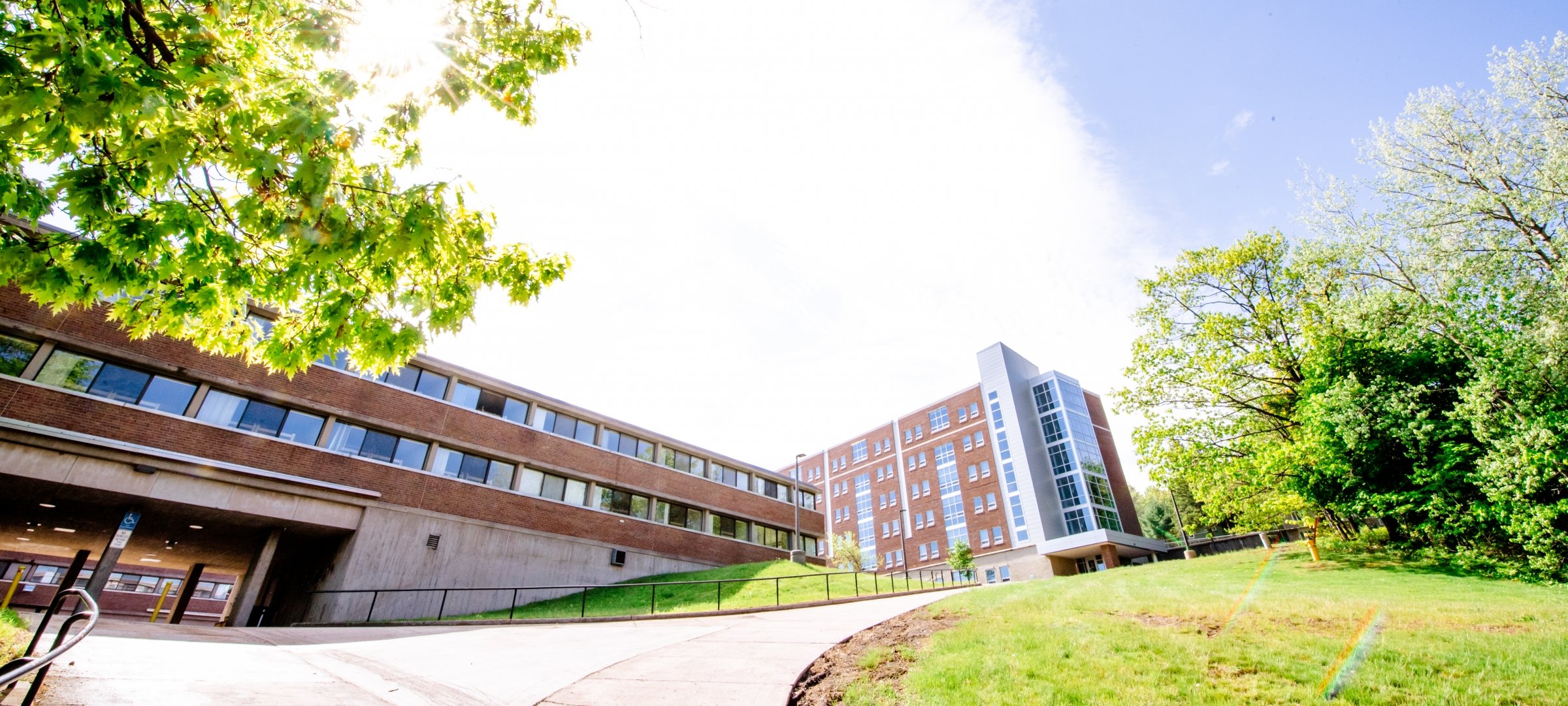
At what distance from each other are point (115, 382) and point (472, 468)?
32.7 feet

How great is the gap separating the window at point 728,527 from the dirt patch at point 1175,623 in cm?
2434

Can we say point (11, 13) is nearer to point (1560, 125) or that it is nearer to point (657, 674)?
point (657, 674)

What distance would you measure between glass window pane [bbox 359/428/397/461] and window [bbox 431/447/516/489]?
152 centimetres

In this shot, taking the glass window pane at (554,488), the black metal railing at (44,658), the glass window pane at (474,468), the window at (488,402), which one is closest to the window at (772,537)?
the glass window pane at (554,488)

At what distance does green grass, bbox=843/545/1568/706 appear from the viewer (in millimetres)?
5895

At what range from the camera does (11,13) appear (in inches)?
142

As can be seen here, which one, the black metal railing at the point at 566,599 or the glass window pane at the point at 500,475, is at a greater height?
the glass window pane at the point at 500,475

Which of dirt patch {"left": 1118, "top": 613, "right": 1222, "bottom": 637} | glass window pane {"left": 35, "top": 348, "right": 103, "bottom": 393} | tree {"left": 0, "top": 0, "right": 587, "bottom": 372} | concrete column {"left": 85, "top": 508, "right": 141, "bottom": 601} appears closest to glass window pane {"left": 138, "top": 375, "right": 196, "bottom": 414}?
glass window pane {"left": 35, "top": 348, "right": 103, "bottom": 393}

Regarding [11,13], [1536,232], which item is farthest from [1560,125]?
[11,13]

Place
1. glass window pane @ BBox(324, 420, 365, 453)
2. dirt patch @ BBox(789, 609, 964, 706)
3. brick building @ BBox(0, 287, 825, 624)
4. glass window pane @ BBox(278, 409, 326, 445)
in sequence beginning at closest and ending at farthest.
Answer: dirt patch @ BBox(789, 609, 964, 706) < brick building @ BBox(0, 287, 825, 624) < glass window pane @ BBox(278, 409, 326, 445) < glass window pane @ BBox(324, 420, 365, 453)

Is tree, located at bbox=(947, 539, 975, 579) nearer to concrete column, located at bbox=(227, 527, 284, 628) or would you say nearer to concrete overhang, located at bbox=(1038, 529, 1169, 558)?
concrete overhang, located at bbox=(1038, 529, 1169, 558)

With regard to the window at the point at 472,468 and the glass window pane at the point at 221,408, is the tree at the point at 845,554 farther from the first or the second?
the glass window pane at the point at 221,408

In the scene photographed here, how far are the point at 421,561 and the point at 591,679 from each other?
57.4 ft

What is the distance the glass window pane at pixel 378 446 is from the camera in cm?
2016
